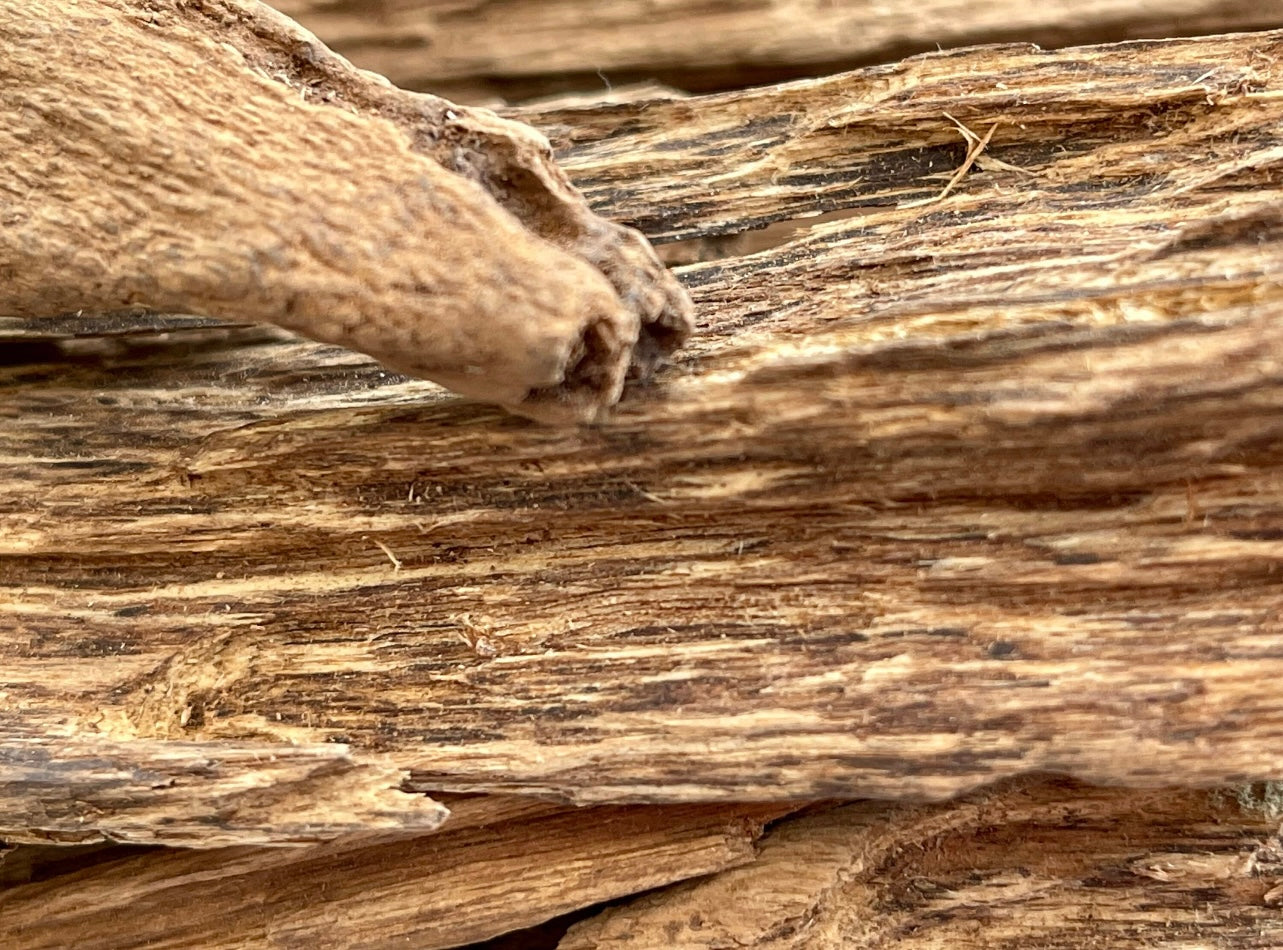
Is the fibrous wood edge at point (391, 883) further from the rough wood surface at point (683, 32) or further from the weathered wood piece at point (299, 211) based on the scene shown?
the rough wood surface at point (683, 32)

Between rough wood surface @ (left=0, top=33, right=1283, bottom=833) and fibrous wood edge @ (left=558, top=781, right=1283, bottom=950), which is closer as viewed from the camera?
rough wood surface @ (left=0, top=33, right=1283, bottom=833)

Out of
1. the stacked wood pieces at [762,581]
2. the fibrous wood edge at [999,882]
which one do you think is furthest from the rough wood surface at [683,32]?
the fibrous wood edge at [999,882]

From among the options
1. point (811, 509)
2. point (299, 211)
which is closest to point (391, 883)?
point (811, 509)

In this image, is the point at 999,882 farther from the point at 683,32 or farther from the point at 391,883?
the point at 683,32

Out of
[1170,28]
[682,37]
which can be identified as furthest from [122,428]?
[1170,28]

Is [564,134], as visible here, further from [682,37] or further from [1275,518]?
[1275,518]

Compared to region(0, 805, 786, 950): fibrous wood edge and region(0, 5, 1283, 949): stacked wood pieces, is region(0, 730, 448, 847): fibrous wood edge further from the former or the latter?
region(0, 805, 786, 950): fibrous wood edge

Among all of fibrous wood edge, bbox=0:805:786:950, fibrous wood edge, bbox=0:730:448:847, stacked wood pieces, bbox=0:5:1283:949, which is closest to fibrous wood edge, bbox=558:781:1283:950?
stacked wood pieces, bbox=0:5:1283:949
